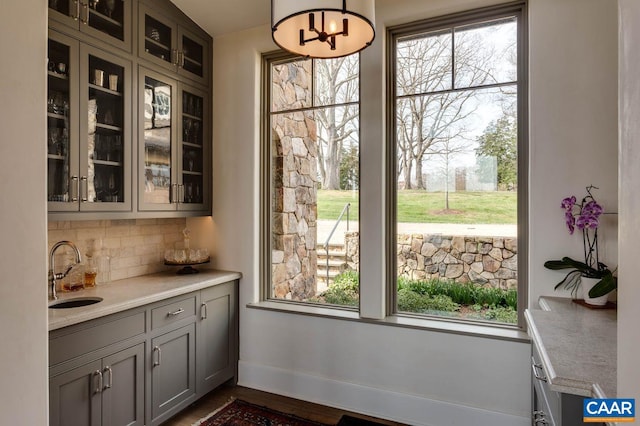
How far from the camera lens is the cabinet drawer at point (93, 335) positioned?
6.19 ft

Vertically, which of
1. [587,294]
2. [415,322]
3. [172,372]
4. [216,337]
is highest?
[587,294]

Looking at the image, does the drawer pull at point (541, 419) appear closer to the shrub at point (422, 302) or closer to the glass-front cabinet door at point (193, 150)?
the shrub at point (422, 302)

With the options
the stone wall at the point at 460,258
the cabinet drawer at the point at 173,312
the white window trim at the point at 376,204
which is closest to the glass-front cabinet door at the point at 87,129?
the cabinet drawer at the point at 173,312

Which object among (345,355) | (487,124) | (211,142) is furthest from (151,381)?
(487,124)

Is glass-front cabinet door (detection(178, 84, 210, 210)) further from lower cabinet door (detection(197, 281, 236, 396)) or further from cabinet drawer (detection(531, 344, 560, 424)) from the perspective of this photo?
cabinet drawer (detection(531, 344, 560, 424))

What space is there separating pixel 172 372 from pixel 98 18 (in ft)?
7.75

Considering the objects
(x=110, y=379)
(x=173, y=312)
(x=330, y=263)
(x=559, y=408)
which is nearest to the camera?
(x=559, y=408)

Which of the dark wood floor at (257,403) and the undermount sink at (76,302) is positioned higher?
the undermount sink at (76,302)

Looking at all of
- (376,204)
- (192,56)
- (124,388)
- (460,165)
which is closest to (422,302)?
(376,204)

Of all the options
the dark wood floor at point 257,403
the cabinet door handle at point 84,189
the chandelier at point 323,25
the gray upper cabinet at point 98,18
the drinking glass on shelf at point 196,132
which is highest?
the gray upper cabinet at point 98,18

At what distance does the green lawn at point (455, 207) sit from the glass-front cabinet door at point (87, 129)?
1.63 metres

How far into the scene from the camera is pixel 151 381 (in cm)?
240

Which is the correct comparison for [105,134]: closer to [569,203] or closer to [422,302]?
[422,302]

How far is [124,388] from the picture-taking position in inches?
87.9
